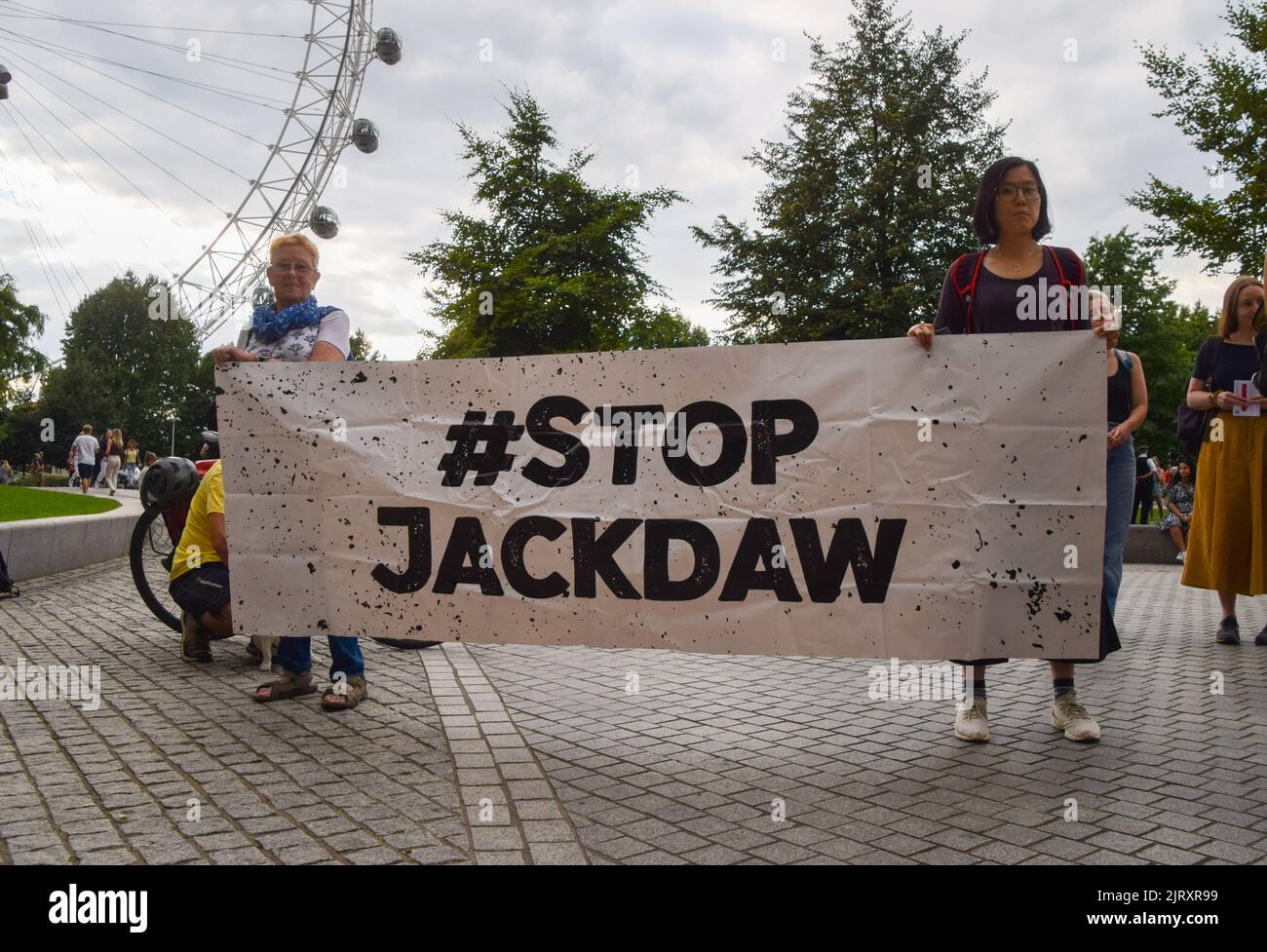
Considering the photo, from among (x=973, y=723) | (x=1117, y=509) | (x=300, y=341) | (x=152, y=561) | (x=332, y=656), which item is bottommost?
(x=973, y=723)

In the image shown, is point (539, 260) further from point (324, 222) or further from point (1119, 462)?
point (1119, 462)

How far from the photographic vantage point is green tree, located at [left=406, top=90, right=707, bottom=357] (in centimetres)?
3127

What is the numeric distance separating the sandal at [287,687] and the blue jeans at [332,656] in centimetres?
3

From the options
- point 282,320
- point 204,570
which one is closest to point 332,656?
point 204,570

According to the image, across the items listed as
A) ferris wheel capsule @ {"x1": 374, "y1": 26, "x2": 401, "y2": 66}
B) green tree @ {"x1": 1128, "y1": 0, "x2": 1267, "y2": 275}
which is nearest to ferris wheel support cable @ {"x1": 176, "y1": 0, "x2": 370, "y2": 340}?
ferris wheel capsule @ {"x1": 374, "y1": 26, "x2": 401, "y2": 66}

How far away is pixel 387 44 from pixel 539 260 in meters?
9.01

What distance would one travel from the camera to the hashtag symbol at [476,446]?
452cm

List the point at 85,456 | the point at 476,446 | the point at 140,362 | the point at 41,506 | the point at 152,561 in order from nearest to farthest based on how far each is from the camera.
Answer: the point at 476,446 → the point at 152,561 → the point at 41,506 → the point at 85,456 → the point at 140,362

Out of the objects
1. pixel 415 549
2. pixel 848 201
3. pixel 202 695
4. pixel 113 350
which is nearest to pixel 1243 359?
pixel 415 549

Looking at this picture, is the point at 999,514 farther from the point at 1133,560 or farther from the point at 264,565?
the point at 1133,560

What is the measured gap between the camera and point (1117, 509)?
482 cm

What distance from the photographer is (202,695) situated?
524cm

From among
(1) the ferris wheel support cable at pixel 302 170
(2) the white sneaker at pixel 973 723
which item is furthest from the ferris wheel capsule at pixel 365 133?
(2) the white sneaker at pixel 973 723

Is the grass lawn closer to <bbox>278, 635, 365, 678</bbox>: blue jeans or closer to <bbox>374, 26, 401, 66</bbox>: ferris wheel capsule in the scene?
<bbox>278, 635, 365, 678</bbox>: blue jeans
